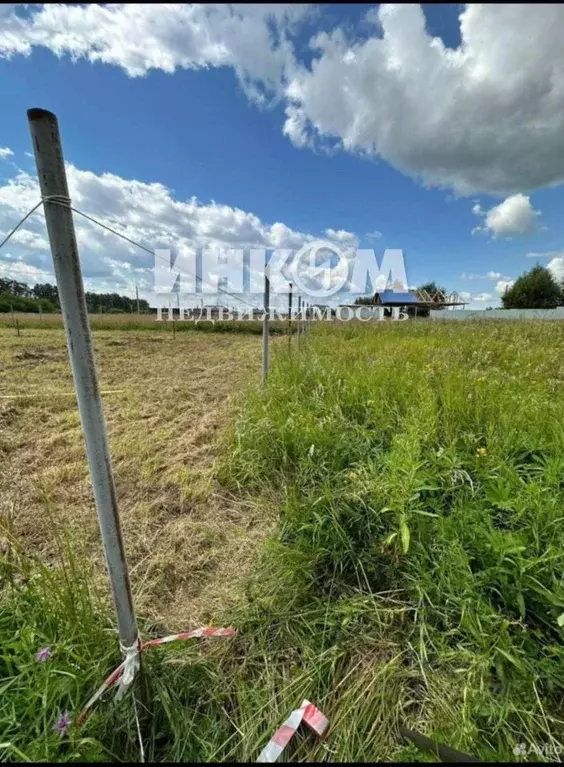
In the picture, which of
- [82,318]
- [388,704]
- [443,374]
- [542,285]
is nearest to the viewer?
[82,318]

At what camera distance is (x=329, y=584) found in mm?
1291

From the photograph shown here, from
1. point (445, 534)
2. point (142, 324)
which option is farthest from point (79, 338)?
point (142, 324)

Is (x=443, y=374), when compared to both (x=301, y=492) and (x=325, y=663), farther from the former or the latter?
(x=325, y=663)

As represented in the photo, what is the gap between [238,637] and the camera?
1.14 m

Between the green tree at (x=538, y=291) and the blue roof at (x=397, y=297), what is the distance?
10421mm

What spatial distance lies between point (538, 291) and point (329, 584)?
131 ft

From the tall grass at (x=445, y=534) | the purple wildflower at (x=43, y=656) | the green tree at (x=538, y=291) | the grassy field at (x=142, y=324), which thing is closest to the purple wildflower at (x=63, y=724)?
the purple wildflower at (x=43, y=656)

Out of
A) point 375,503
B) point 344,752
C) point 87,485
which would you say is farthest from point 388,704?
point 87,485

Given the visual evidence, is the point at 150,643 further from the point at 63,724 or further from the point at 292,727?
the point at 292,727

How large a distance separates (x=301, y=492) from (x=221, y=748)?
1.04 m

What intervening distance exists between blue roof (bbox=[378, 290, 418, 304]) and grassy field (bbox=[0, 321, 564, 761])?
1221 inches

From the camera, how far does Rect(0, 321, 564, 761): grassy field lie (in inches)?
34.2

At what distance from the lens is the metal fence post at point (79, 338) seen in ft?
2.31

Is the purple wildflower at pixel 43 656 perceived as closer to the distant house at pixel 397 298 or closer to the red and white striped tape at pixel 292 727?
the red and white striped tape at pixel 292 727
